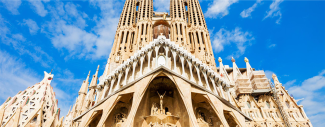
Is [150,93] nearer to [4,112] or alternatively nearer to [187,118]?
[187,118]

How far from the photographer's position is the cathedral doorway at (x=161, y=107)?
1630 centimetres

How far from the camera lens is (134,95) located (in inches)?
612

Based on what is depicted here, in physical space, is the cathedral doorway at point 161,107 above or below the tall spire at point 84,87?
below

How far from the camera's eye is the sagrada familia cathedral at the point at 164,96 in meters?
16.2

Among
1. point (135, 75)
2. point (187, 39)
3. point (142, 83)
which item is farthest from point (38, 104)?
point (187, 39)

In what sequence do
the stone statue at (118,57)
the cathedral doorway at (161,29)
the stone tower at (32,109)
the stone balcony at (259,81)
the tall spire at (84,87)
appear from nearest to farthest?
the stone tower at (32,109) → the stone balcony at (259,81) → the stone statue at (118,57) → the tall spire at (84,87) → the cathedral doorway at (161,29)

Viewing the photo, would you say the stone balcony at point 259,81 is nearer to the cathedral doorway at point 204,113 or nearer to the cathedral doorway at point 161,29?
the cathedral doorway at point 204,113

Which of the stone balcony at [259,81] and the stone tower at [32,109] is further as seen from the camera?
the stone balcony at [259,81]

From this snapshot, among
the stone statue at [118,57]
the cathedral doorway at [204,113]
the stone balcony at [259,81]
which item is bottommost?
the cathedral doorway at [204,113]

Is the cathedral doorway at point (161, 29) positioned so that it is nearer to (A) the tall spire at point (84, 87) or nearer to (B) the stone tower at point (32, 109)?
(A) the tall spire at point (84, 87)

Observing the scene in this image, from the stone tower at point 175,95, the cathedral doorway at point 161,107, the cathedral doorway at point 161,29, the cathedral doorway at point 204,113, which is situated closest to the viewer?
the stone tower at point 175,95

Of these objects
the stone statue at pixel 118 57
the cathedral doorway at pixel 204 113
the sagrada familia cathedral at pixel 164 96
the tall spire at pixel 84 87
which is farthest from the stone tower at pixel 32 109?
the cathedral doorway at pixel 204 113

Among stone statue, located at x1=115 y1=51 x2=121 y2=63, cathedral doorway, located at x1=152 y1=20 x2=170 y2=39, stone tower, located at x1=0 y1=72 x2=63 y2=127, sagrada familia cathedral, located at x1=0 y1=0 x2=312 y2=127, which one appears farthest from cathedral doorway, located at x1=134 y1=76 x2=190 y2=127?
cathedral doorway, located at x1=152 y1=20 x2=170 y2=39

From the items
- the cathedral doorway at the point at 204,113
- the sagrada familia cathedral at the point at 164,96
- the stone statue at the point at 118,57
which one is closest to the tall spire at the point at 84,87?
the sagrada familia cathedral at the point at 164,96
